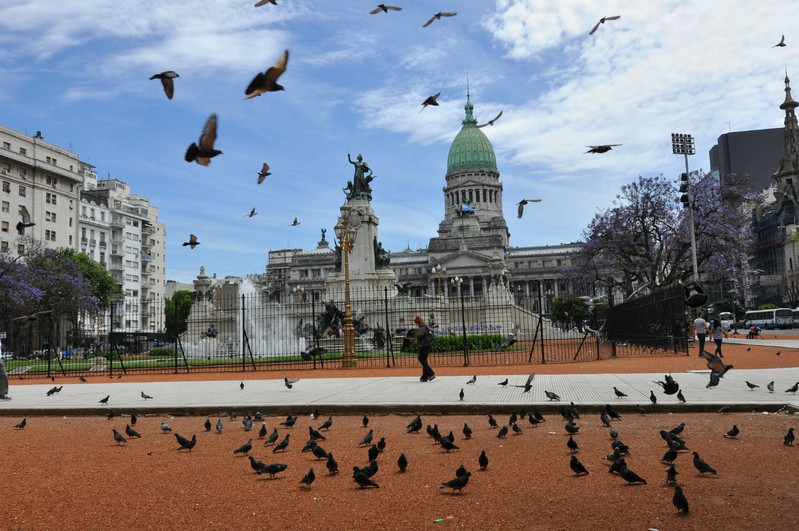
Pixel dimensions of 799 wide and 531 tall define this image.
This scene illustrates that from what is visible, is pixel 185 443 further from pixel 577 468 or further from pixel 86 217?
pixel 86 217

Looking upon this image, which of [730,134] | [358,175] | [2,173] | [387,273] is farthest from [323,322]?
[730,134]

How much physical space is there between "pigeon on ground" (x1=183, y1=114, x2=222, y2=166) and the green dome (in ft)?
425

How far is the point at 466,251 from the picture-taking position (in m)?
113

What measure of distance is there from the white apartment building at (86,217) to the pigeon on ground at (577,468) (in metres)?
46.5

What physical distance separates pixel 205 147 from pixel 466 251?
4220 inches

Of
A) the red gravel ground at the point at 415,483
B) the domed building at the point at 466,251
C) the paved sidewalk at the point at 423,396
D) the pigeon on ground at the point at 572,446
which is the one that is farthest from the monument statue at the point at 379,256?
the domed building at the point at 466,251

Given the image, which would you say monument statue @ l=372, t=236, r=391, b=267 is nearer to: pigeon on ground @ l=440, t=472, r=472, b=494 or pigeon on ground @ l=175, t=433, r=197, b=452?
pigeon on ground @ l=175, t=433, r=197, b=452

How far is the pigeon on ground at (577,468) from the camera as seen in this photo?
20.8 feet

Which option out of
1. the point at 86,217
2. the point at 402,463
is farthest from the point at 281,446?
the point at 86,217

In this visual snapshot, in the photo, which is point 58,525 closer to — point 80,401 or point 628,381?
point 80,401

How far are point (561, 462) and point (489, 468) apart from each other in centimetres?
80

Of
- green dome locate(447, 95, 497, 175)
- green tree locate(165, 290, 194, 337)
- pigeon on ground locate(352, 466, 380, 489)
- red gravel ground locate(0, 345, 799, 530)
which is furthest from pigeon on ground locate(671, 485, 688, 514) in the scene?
green dome locate(447, 95, 497, 175)

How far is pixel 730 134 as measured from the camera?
111875 millimetres

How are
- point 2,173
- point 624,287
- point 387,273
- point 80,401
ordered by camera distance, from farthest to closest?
point 2,173
point 624,287
point 387,273
point 80,401
